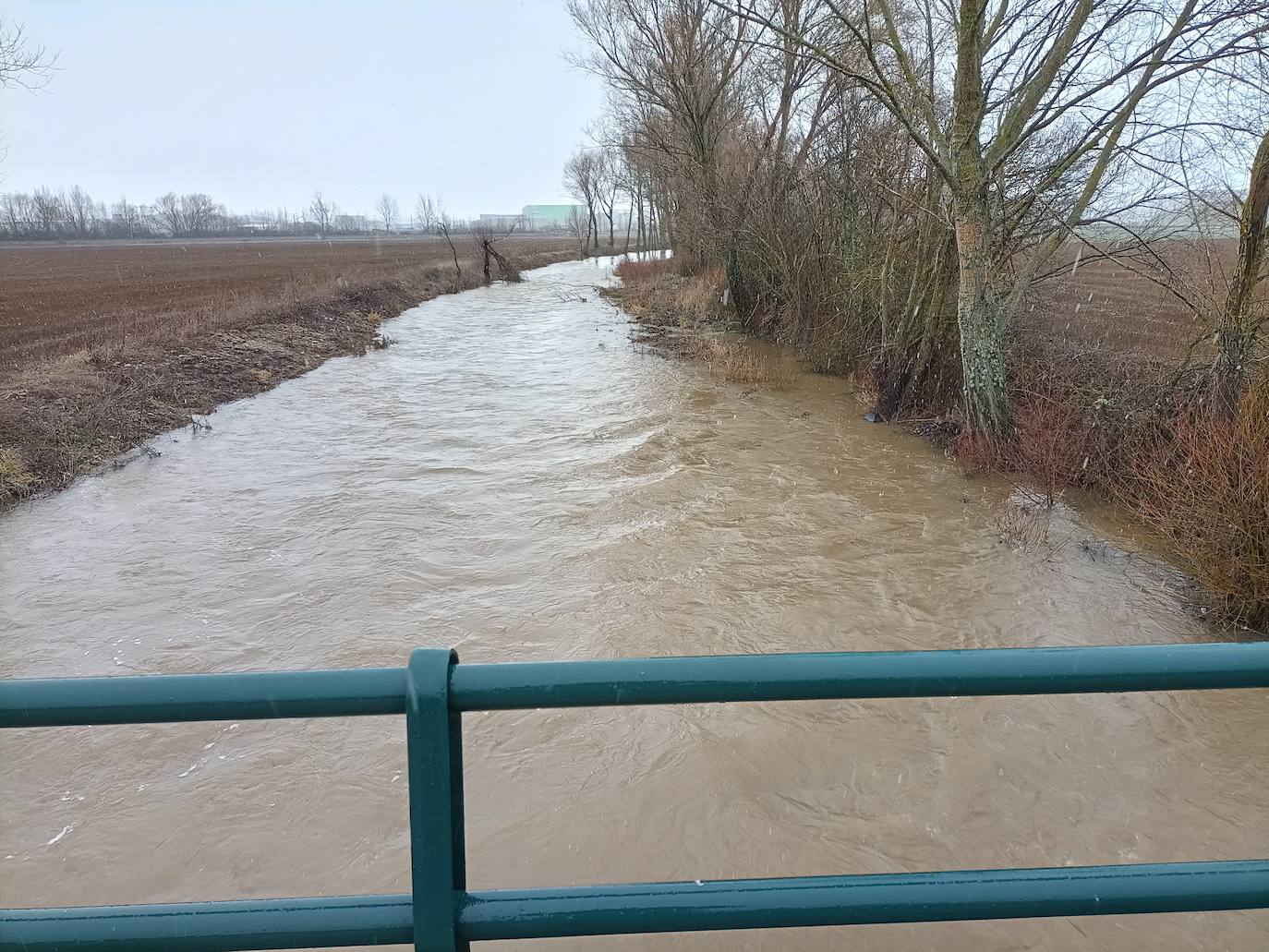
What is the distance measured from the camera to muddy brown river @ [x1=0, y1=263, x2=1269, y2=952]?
402 cm

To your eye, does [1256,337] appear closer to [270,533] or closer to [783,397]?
[783,397]

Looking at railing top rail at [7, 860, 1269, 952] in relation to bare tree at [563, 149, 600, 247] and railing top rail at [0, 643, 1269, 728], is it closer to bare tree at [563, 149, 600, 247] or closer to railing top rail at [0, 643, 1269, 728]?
railing top rail at [0, 643, 1269, 728]

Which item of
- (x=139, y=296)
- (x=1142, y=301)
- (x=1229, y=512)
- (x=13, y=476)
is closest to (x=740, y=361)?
(x=1229, y=512)

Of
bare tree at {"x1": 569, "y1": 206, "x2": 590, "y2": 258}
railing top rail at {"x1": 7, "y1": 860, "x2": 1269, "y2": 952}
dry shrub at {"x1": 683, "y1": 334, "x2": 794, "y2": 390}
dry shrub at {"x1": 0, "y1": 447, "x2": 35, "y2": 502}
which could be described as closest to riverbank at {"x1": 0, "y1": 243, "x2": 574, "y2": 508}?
dry shrub at {"x1": 0, "y1": 447, "x2": 35, "y2": 502}

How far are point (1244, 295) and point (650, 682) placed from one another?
370 inches

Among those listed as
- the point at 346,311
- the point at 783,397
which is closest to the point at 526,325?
the point at 346,311

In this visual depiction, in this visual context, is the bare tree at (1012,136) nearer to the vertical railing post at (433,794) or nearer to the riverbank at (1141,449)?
the riverbank at (1141,449)

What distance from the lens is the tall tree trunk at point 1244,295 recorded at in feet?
25.3

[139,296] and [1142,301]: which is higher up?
[139,296]

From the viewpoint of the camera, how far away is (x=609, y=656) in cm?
622

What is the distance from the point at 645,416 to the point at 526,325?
44.4 feet

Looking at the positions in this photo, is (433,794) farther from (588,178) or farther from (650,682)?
(588,178)

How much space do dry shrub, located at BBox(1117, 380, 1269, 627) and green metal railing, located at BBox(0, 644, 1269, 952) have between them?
226 inches

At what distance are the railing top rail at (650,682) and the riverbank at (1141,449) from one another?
18.9 feet
